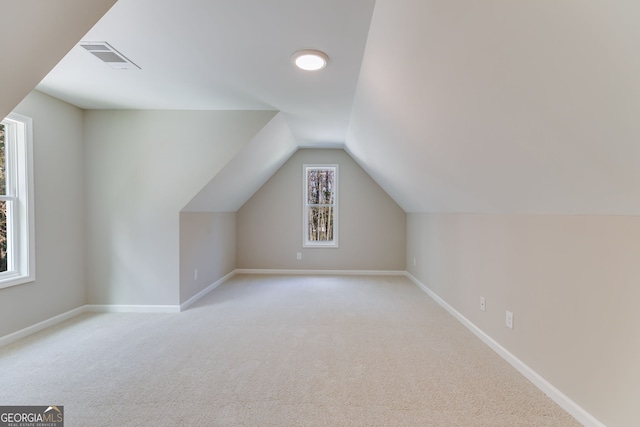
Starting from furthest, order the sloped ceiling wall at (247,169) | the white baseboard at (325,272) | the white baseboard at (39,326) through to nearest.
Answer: the white baseboard at (325,272) → the sloped ceiling wall at (247,169) → the white baseboard at (39,326)

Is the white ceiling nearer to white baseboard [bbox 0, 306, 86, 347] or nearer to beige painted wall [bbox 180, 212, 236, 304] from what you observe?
beige painted wall [bbox 180, 212, 236, 304]

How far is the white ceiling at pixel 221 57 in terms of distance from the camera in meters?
1.57

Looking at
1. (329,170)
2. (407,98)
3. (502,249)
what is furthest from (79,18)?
(329,170)

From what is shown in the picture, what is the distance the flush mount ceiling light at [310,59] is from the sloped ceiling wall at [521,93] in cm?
32

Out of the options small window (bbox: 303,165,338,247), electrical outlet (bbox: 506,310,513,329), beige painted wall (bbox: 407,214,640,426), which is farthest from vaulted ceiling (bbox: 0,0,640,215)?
small window (bbox: 303,165,338,247)

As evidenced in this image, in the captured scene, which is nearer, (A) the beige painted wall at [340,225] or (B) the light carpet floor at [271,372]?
(B) the light carpet floor at [271,372]

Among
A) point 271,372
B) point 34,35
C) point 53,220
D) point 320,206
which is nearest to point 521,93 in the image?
point 34,35

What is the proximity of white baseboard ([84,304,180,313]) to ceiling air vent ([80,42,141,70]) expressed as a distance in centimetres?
246

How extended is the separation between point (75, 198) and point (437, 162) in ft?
12.4

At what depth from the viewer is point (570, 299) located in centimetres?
167

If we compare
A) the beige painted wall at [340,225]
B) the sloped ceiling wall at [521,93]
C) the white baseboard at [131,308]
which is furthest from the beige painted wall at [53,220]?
the sloped ceiling wall at [521,93]

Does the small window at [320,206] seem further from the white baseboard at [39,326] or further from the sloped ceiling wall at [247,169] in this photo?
the white baseboard at [39,326]

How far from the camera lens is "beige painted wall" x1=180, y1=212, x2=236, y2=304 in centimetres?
342

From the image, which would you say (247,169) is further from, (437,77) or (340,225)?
(437,77)
